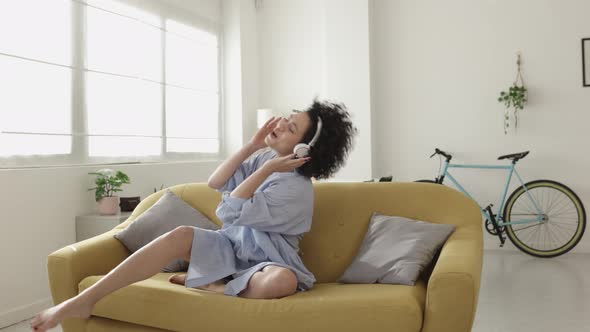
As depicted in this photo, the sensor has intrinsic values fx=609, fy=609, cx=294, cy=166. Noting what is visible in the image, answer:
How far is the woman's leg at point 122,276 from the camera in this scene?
206 centimetres

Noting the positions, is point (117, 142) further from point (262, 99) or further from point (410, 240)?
point (410, 240)

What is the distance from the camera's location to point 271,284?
214 centimetres

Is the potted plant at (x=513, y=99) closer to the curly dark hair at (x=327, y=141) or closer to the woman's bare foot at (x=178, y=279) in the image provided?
the curly dark hair at (x=327, y=141)

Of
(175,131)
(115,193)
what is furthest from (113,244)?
(175,131)

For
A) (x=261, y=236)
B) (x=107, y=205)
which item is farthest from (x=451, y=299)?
(x=107, y=205)

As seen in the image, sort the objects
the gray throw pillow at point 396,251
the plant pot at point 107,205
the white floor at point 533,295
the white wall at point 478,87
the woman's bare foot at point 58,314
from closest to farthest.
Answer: the woman's bare foot at point 58,314
the gray throw pillow at point 396,251
the white floor at point 533,295
the plant pot at point 107,205
the white wall at point 478,87

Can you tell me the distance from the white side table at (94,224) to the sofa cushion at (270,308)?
4.85 ft

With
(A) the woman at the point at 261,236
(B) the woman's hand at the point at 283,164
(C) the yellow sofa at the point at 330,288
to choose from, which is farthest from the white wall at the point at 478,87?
(B) the woman's hand at the point at 283,164

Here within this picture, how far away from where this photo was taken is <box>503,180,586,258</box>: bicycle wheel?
538cm

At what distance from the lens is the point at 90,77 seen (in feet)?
14.2

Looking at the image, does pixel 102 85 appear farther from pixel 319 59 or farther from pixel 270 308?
pixel 270 308

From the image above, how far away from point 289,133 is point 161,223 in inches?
30.5

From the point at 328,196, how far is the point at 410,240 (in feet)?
1.52

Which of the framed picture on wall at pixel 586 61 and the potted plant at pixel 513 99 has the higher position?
the framed picture on wall at pixel 586 61
